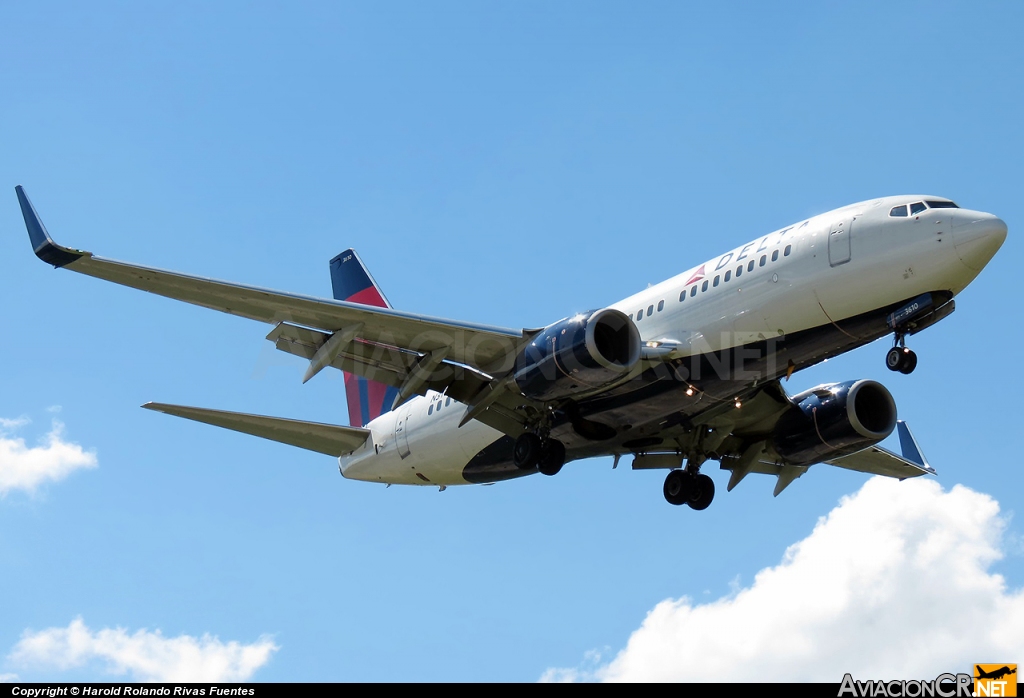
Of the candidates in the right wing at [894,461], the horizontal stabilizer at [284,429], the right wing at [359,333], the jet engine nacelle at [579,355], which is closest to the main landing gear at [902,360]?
the jet engine nacelle at [579,355]

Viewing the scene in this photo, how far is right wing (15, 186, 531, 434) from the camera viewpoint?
20641 millimetres

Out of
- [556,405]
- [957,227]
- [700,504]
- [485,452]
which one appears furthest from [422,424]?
[957,227]

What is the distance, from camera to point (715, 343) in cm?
2191

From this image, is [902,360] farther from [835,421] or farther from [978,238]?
[835,421]

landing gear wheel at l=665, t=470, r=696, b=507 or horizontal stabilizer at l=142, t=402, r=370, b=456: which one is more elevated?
horizontal stabilizer at l=142, t=402, r=370, b=456

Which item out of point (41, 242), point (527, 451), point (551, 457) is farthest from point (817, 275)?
point (41, 242)

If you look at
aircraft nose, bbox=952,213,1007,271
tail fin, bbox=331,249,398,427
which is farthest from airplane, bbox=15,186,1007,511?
tail fin, bbox=331,249,398,427

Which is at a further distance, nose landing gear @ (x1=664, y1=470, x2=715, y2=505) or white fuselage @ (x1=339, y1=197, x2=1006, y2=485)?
nose landing gear @ (x1=664, y1=470, x2=715, y2=505)

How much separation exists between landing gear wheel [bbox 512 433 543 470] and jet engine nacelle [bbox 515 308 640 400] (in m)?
1.93

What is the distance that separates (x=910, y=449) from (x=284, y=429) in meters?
17.1

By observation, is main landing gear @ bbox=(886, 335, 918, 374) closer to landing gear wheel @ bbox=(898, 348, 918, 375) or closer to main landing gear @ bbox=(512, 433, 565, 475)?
landing gear wheel @ bbox=(898, 348, 918, 375)

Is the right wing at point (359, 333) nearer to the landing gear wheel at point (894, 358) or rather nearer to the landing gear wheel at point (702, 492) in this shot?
the landing gear wheel at point (702, 492)

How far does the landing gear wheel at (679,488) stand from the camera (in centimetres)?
2705

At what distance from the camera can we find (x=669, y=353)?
72.9 feet
